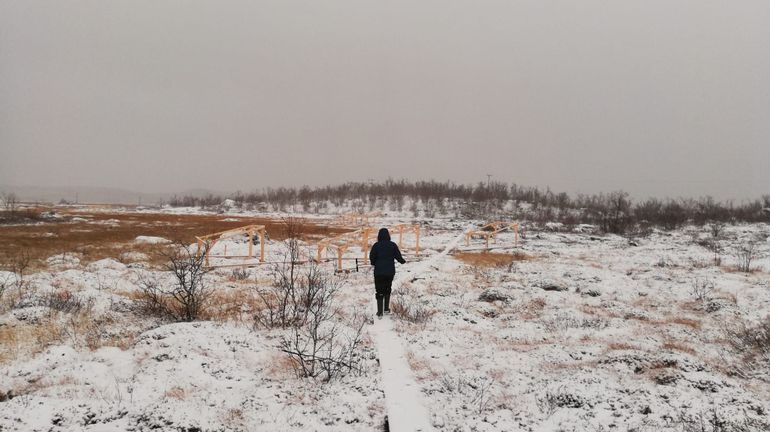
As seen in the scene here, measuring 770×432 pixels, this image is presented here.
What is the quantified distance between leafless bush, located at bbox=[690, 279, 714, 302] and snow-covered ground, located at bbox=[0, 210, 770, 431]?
61 centimetres

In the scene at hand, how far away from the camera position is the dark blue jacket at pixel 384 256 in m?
9.42

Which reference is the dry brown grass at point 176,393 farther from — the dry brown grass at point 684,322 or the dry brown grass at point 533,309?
the dry brown grass at point 684,322

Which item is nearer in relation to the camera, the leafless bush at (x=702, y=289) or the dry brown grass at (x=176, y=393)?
the dry brown grass at (x=176, y=393)

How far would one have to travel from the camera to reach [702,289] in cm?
1381

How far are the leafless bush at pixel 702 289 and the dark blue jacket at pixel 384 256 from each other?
10486 millimetres

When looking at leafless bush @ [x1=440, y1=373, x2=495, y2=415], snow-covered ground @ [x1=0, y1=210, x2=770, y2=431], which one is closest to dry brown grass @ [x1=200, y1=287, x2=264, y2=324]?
snow-covered ground @ [x1=0, y1=210, x2=770, y2=431]

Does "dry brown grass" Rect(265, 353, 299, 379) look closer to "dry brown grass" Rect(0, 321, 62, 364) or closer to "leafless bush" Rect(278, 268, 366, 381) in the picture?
"leafless bush" Rect(278, 268, 366, 381)

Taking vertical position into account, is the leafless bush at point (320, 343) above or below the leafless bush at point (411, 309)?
above

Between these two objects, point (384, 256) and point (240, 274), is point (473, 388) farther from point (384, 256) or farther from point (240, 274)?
point (240, 274)

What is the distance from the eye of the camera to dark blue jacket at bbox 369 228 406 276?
30.9ft

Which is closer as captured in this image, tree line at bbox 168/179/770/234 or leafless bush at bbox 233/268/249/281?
leafless bush at bbox 233/268/249/281

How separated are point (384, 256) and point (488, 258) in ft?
48.2

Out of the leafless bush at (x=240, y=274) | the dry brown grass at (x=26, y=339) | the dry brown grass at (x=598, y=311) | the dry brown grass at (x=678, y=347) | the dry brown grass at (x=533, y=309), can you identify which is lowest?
the dry brown grass at (x=598, y=311)

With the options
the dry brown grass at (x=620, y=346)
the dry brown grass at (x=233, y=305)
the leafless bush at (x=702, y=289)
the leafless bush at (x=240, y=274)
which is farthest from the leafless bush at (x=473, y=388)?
the leafless bush at (x=702, y=289)
